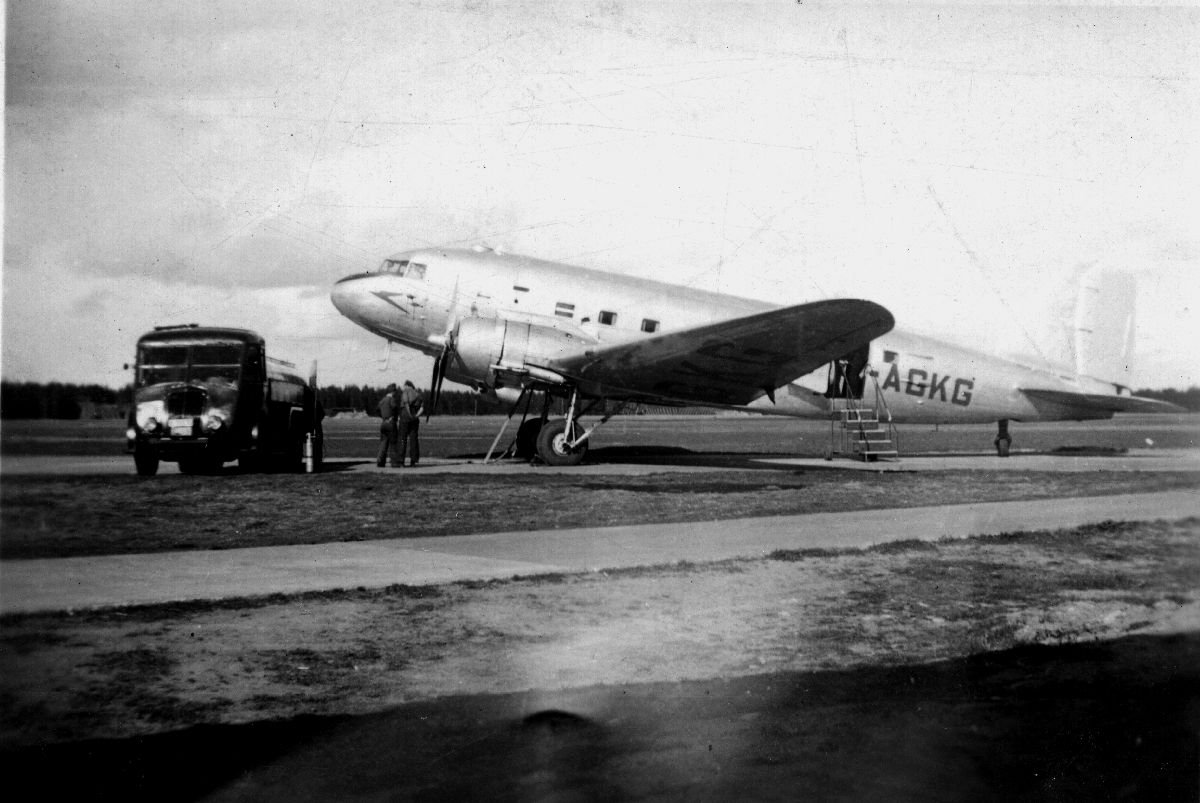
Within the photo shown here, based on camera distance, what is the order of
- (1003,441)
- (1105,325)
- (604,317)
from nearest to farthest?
(604,317) → (1105,325) → (1003,441)

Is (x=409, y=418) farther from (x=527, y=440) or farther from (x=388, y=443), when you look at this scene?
(x=527, y=440)

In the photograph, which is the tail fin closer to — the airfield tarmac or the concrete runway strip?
the concrete runway strip

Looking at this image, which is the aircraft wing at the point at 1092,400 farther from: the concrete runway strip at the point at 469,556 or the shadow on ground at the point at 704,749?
the shadow on ground at the point at 704,749

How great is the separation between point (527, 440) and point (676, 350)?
4.03 m

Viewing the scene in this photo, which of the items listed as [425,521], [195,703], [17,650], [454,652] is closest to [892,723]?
[454,652]

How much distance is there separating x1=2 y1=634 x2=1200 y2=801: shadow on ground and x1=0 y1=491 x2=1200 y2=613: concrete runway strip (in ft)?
9.18

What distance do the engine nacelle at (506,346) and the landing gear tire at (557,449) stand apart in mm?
1120

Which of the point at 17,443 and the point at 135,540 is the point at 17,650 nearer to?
the point at 17,443

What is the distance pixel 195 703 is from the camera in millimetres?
4613

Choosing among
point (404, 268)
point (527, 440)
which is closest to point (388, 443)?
point (527, 440)

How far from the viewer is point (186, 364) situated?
1588 cm

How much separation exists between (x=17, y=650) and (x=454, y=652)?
2352 millimetres

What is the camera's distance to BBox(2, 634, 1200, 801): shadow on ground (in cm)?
375

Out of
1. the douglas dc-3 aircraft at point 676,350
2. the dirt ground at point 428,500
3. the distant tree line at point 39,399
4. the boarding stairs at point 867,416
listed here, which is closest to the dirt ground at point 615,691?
the distant tree line at point 39,399
